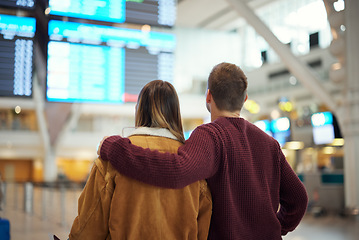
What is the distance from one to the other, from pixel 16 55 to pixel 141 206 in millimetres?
3232

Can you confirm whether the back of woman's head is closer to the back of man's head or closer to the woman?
the woman

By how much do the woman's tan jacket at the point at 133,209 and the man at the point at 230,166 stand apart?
0.23 ft

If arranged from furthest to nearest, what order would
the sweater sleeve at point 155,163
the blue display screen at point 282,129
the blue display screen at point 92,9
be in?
the blue display screen at point 282,129
the blue display screen at point 92,9
the sweater sleeve at point 155,163

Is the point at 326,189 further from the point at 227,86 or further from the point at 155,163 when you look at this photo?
the point at 155,163

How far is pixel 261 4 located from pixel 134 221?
11.3m

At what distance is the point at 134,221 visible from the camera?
169cm

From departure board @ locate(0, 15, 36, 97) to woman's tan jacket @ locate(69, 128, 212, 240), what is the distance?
9.66ft

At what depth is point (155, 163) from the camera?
5.44ft

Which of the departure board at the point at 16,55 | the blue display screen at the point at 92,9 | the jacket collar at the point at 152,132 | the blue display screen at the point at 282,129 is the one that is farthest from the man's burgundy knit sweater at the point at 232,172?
the blue display screen at the point at 282,129

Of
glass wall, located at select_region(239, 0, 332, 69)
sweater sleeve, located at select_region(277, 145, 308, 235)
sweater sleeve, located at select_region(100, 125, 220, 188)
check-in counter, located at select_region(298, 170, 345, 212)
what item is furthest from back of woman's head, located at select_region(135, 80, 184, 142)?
glass wall, located at select_region(239, 0, 332, 69)

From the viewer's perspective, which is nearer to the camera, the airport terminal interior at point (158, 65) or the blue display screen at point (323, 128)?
the airport terminal interior at point (158, 65)

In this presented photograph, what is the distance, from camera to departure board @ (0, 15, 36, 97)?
13.7 feet

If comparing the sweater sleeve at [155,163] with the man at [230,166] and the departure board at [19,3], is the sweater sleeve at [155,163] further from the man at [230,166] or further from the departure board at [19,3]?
the departure board at [19,3]

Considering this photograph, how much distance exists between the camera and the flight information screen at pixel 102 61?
4293mm
